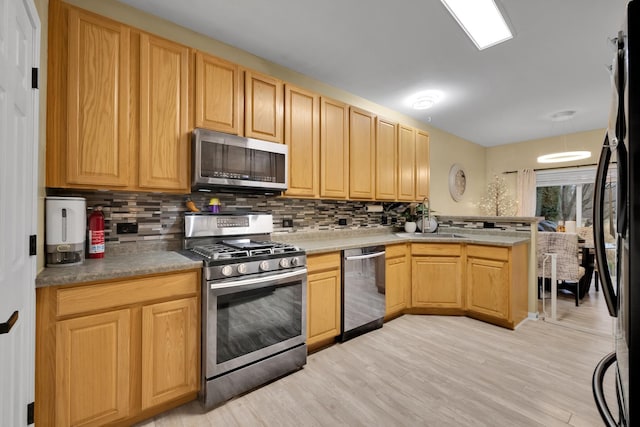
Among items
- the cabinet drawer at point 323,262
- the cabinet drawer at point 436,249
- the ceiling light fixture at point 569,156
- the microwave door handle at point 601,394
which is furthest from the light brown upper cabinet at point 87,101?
the ceiling light fixture at point 569,156

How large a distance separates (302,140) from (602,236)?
7.04 ft

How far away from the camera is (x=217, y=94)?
2.10m

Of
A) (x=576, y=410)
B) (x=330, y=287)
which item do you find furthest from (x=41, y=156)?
(x=576, y=410)

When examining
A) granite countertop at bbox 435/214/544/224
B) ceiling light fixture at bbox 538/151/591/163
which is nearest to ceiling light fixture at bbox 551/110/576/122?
ceiling light fixture at bbox 538/151/591/163

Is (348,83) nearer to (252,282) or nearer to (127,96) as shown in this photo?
(127,96)

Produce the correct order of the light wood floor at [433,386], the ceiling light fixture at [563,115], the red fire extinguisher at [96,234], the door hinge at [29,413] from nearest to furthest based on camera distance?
the door hinge at [29,413] → the light wood floor at [433,386] → the red fire extinguisher at [96,234] → the ceiling light fixture at [563,115]

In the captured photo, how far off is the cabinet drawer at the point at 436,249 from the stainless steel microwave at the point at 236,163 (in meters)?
1.74

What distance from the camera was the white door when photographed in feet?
3.21

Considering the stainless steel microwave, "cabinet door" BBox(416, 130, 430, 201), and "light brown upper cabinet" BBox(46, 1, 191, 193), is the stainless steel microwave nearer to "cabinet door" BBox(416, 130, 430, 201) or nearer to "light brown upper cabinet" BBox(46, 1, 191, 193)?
"light brown upper cabinet" BBox(46, 1, 191, 193)

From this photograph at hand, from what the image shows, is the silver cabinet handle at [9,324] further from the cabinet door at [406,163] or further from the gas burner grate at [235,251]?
the cabinet door at [406,163]

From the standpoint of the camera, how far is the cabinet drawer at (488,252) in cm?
285

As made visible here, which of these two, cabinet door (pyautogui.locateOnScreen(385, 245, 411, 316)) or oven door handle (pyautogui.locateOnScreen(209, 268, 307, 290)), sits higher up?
oven door handle (pyautogui.locateOnScreen(209, 268, 307, 290))

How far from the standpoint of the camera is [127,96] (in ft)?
5.76

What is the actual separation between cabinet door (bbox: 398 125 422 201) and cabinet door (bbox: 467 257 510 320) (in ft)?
3.47
